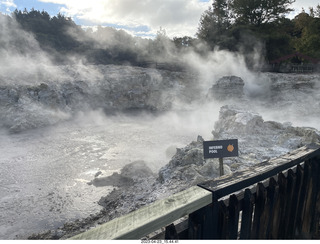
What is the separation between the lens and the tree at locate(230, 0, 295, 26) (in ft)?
79.9

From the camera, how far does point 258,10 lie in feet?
83.1

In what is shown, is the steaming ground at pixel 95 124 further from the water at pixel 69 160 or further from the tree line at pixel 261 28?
the tree line at pixel 261 28

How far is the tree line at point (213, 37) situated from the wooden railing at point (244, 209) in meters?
22.8

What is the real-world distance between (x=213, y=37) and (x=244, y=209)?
27.6 m

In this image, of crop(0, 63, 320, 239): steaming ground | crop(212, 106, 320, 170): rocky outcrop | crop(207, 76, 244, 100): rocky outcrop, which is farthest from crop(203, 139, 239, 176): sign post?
crop(207, 76, 244, 100): rocky outcrop

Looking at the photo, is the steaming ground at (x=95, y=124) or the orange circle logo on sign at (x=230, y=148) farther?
the steaming ground at (x=95, y=124)

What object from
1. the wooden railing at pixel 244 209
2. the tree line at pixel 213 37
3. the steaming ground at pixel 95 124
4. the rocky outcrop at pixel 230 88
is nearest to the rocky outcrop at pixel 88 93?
the steaming ground at pixel 95 124

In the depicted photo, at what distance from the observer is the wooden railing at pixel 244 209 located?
1.20 m

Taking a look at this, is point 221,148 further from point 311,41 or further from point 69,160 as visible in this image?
point 311,41

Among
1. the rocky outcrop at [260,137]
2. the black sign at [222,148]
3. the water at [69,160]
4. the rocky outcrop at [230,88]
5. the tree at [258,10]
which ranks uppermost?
the tree at [258,10]

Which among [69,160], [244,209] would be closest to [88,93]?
[69,160]

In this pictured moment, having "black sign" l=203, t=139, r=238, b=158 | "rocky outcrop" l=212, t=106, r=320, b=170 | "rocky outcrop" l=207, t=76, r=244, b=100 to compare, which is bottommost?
"rocky outcrop" l=212, t=106, r=320, b=170

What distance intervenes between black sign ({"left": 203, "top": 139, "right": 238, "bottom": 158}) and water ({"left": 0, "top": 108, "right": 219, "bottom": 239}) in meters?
3.77

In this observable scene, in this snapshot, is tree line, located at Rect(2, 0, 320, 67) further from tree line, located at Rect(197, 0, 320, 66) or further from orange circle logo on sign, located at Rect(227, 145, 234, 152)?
orange circle logo on sign, located at Rect(227, 145, 234, 152)
